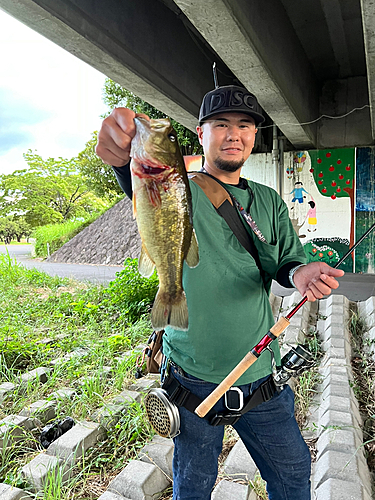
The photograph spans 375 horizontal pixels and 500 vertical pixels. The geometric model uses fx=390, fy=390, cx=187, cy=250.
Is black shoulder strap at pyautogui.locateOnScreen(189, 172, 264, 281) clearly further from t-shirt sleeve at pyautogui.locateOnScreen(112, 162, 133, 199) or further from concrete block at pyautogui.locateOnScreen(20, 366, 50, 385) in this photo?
concrete block at pyautogui.locateOnScreen(20, 366, 50, 385)

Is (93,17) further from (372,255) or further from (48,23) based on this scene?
(372,255)

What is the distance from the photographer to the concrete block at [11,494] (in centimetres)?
Answer: 250

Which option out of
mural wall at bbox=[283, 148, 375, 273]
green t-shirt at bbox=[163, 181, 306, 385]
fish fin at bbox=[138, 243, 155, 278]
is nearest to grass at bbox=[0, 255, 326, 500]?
green t-shirt at bbox=[163, 181, 306, 385]

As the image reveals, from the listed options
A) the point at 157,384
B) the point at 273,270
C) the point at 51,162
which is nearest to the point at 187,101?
the point at 157,384

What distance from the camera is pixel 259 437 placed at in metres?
1.67

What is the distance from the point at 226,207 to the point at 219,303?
409 mm

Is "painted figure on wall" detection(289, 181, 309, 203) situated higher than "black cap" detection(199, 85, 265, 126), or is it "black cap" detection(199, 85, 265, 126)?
"painted figure on wall" detection(289, 181, 309, 203)

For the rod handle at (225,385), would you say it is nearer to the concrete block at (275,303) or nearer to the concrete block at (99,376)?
the concrete block at (99,376)

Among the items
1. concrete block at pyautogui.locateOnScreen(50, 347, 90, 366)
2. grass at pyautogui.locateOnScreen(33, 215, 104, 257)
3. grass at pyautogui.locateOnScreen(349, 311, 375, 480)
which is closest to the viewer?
grass at pyautogui.locateOnScreen(349, 311, 375, 480)

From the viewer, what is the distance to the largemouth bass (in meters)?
1.05

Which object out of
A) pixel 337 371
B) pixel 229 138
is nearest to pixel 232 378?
pixel 229 138

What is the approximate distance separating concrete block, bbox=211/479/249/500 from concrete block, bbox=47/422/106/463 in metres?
1.07

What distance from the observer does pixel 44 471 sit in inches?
108

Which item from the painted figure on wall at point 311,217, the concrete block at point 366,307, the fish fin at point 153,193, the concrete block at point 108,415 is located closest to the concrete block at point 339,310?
the concrete block at point 366,307
